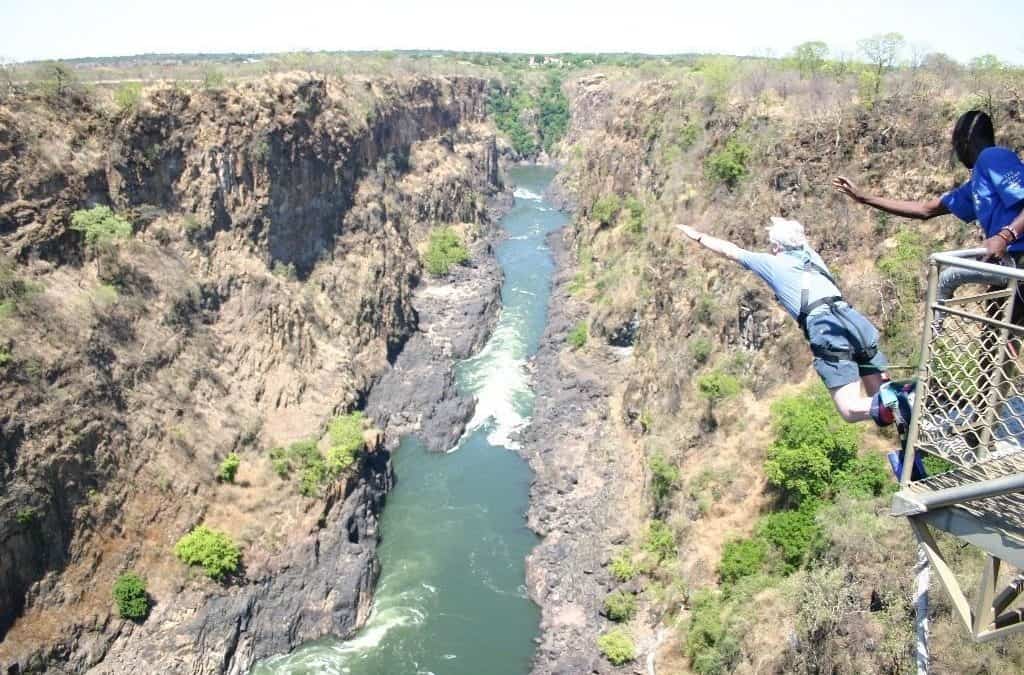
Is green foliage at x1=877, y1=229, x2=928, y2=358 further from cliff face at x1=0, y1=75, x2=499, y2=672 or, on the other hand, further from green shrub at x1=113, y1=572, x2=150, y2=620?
green shrub at x1=113, y1=572, x2=150, y2=620

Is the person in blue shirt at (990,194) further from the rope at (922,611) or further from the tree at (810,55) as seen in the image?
the tree at (810,55)

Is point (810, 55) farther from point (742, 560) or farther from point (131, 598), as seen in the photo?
point (131, 598)

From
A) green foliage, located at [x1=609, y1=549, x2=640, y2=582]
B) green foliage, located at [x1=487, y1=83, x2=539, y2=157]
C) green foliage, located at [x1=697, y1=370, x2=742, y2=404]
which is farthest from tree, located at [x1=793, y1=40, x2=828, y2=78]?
green foliage, located at [x1=487, y1=83, x2=539, y2=157]

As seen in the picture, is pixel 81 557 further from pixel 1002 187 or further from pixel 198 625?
pixel 1002 187

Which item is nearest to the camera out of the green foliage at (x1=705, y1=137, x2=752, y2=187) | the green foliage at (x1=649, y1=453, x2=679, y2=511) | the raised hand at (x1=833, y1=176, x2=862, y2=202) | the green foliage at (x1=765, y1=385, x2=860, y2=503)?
the raised hand at (x1=833, y1=176, x2=862, y2=202)

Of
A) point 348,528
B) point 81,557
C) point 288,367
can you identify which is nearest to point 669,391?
point 348,528

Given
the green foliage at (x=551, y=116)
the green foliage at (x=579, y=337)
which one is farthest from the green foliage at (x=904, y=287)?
the green foliage at (x=551, y=116)
